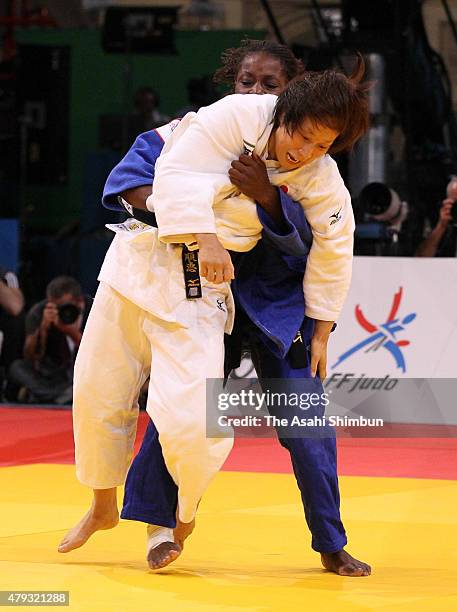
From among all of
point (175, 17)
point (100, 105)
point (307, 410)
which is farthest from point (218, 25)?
point (307, 410)

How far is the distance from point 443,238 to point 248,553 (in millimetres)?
4332

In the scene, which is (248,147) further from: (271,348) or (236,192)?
(271,348)

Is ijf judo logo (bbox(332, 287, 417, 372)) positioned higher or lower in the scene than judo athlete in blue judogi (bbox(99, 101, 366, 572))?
lower

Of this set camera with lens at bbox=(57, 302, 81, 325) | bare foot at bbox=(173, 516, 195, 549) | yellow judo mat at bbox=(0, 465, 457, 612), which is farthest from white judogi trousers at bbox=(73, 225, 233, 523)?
camera with lens at bbox=(57, 302, 81, 325)

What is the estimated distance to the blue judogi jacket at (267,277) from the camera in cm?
313

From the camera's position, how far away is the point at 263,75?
136 inches

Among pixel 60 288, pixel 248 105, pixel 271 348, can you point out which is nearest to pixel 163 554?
pixel 271 348

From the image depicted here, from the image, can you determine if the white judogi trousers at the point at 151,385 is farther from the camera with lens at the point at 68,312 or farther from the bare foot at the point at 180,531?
the camera with lens at the point at 68,312

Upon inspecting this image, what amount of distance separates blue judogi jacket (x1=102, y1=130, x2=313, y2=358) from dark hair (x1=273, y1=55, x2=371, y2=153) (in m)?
0.24

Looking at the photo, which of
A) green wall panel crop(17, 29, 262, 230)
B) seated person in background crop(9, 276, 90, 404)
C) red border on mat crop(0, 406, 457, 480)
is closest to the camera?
red border on mat crop(0, 406, 457, 480)

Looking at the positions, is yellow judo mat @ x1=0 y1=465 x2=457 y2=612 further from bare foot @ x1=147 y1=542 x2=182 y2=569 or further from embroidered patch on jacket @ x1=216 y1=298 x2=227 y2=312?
embroidered patch on jacket @ x1=216 y1=298 x2=227 y2=312

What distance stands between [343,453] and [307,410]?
8.75 ft

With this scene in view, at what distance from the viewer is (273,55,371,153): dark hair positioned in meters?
2.91

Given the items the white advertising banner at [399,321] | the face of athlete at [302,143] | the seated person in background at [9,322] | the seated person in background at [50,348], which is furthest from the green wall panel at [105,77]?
the face of athlete at [302,143]
